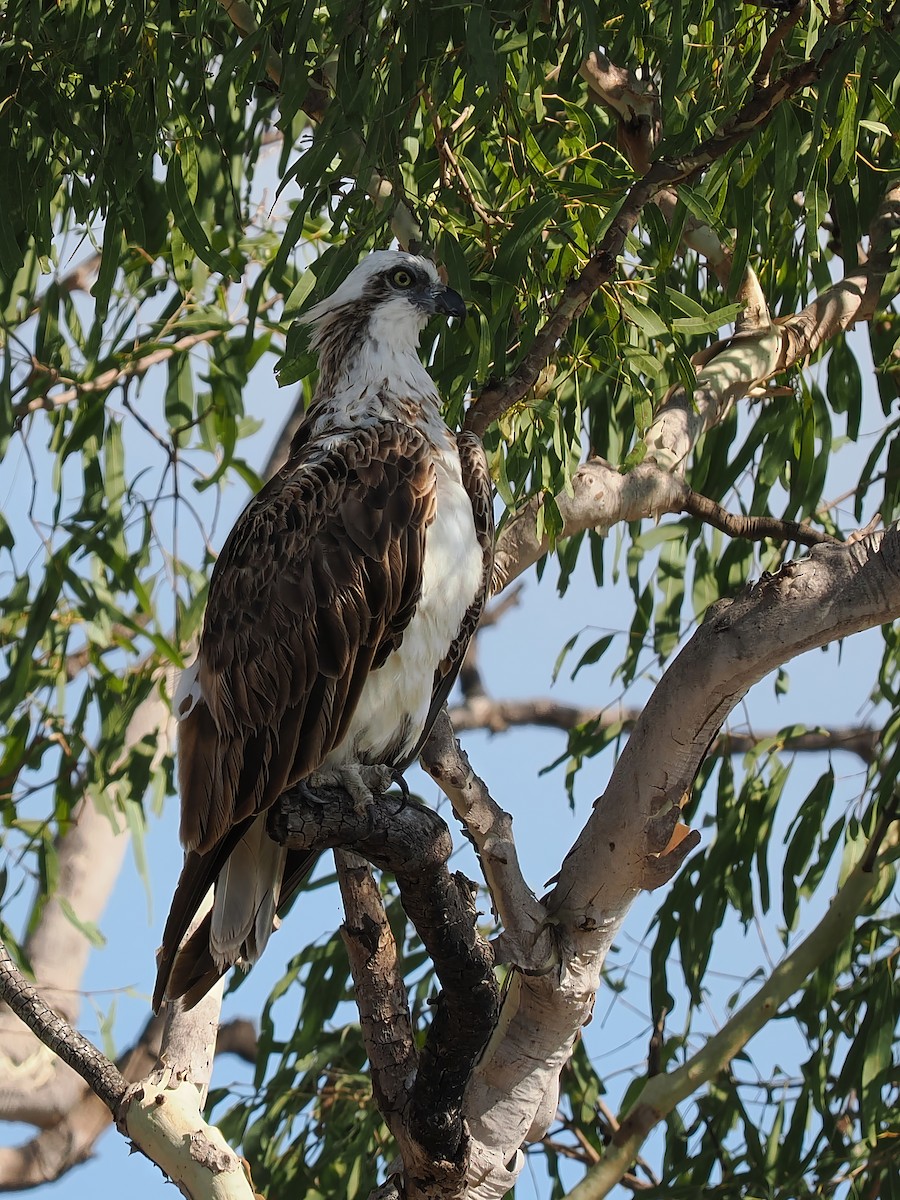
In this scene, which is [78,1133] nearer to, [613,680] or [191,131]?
[613,680]

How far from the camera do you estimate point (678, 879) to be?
3.68 m

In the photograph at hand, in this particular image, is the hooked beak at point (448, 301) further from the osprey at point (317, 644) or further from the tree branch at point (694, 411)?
the tree branch at point (694, 411)

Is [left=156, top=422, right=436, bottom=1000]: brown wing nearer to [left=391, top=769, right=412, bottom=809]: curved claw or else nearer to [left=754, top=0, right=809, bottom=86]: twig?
[left=391, top=769, right=412, bottom=809]: curved claw

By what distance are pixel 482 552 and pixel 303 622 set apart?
1.19ft

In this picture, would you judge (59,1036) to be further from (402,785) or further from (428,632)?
(428,632)

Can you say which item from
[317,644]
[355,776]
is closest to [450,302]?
[317,644]

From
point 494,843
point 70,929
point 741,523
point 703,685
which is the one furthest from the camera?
point 70,929

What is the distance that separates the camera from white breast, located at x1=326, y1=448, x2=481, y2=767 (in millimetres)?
2619

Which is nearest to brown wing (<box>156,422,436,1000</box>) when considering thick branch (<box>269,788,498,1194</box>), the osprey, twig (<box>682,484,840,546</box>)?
the osprey

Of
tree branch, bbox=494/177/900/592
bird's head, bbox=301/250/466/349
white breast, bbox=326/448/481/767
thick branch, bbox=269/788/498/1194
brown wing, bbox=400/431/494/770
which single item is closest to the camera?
thick branch, bbox=269/788/498/1194

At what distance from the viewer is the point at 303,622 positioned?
2.57m

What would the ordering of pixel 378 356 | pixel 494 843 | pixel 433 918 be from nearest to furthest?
pixel 433 918 → pixel 494 843 → pixel 378 356

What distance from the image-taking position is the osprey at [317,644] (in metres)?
2.53

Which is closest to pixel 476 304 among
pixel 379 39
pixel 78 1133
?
pixel 379 39
